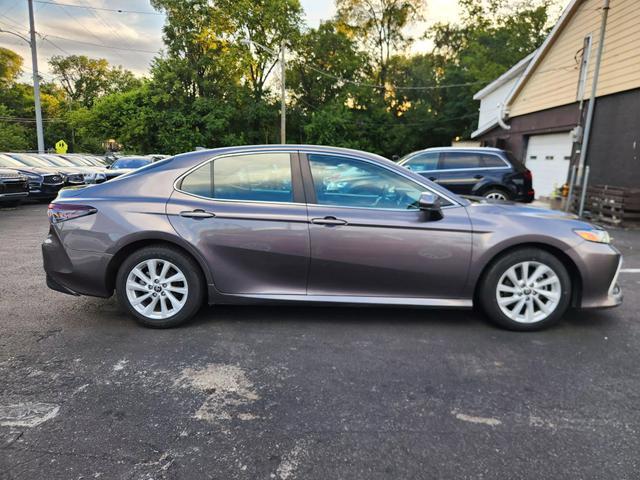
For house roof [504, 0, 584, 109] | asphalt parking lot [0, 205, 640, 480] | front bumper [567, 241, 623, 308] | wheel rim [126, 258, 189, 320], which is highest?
house roof [504, 0, 584, 109]

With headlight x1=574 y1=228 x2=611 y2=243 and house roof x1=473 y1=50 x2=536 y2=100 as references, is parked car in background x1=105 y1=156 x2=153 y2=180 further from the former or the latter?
house roof x1=473 y1=50 x2=536 y2=100

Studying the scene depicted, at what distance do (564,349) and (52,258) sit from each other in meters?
4.24

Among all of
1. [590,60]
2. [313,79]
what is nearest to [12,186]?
[590,60]

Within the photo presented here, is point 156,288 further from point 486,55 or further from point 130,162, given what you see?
point 486,55

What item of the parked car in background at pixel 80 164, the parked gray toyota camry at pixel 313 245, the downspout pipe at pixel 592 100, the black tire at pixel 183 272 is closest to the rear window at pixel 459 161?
the downspout pipe at pixel 592 100

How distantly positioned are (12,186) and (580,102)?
15.9 metres

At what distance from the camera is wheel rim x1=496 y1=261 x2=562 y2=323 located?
360cm

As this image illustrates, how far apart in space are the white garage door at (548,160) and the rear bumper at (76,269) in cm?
1409

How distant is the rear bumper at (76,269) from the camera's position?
3.59 meters

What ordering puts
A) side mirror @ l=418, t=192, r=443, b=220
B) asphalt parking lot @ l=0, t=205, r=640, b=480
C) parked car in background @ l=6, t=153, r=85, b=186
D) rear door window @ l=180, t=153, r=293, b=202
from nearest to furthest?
1. asphalt parking lot @ l=0, t=205, r=640, b=480
2. side mirror @ l=418, t=192, r=443, b=220
3. rear door window @ l=180, t=153, r=293, b=202
4. parked car in background @ l=6, t=153, r=85, b=186

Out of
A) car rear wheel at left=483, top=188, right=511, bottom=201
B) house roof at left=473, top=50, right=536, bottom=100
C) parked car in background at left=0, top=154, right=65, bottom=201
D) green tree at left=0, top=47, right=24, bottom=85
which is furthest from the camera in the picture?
green tree at left=0, top=47, right=24, bottom=85

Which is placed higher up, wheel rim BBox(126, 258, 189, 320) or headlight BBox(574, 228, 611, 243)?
headlight BBox(574, 228, 611, 243)

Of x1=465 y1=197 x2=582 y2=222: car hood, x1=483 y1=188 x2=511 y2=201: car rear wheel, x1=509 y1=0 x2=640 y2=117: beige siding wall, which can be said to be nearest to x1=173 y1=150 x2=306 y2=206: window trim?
x1=465 y1=197 x2=582 y2=222: car hood

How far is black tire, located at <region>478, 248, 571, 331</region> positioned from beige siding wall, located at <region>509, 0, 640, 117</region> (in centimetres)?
977
